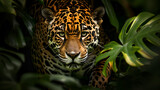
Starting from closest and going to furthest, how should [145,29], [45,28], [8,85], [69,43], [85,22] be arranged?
1. [8,85]
2. [145,29]
3. [69,43]
4. [85,22]
5. [45,28]

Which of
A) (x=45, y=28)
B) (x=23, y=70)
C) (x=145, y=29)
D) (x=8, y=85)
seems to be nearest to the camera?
(x=8, y=85)

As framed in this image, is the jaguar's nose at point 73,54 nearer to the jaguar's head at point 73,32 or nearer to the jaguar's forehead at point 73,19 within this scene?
the jaguar's head at point 73,32

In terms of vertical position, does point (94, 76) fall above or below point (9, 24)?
below

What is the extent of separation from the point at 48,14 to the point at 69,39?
0.45 meters

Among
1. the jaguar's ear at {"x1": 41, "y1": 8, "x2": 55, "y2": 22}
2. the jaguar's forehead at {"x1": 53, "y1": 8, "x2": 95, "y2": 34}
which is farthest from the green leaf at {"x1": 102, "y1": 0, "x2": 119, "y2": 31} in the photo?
the jaguar's ear at {"x1": 41, "y1": 8, "x2": 55, "y2": 22}

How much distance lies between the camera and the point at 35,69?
3.02m

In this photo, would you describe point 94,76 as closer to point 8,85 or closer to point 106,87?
point 106,87

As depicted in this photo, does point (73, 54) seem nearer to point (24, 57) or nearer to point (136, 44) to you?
point (24, 57)

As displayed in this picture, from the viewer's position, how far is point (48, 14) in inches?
108

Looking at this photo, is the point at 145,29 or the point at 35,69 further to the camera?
the point at 35,69

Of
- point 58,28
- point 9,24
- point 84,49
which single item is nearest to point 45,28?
point 58,28

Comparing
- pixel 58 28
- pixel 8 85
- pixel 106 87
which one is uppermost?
pixel 58 28

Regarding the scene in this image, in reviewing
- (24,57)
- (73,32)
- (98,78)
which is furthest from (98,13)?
(24,57)

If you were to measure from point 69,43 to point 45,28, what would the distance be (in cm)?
53
